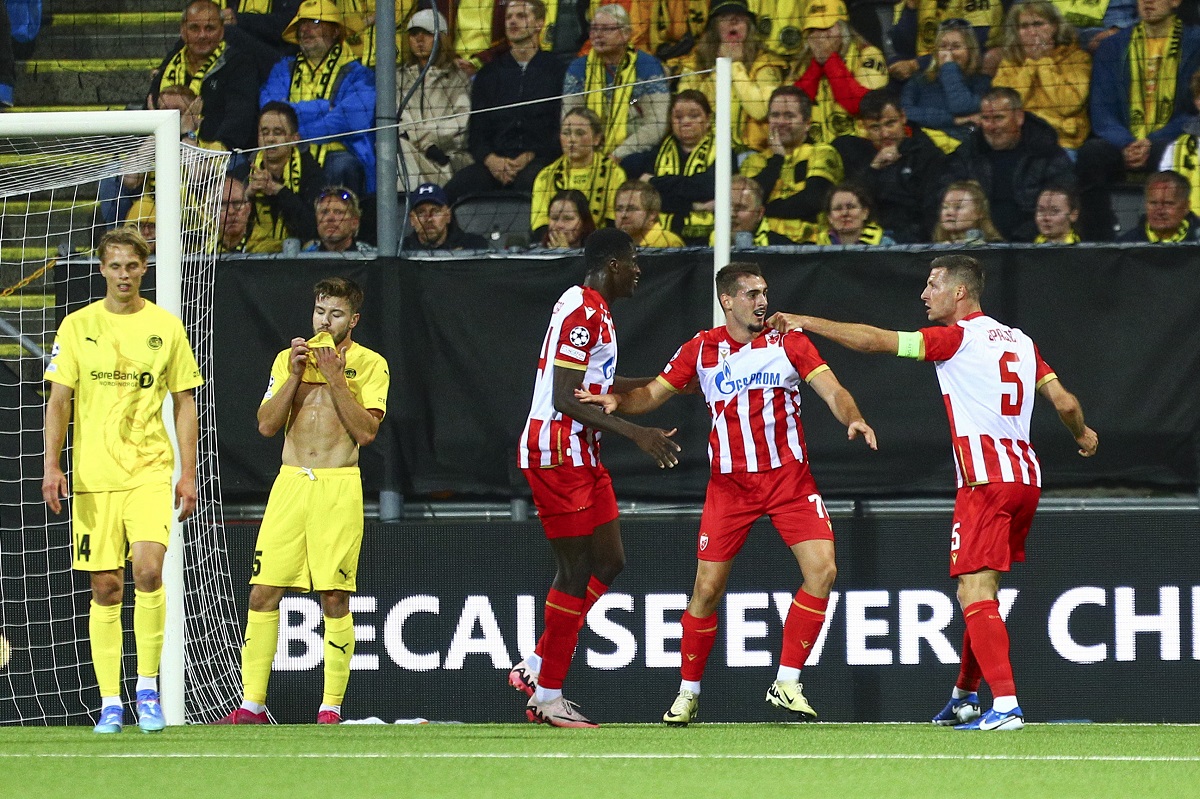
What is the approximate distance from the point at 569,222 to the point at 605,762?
3800mm

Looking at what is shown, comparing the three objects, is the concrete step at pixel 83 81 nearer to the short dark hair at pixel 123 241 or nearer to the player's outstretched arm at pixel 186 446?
the short dark hair at pixel 123 241

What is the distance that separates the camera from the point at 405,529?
26.1ft

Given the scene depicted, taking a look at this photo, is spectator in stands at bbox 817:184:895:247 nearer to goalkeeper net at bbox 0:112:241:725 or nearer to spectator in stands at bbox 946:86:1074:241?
spectator in stands at bbox 946:86:1074:241

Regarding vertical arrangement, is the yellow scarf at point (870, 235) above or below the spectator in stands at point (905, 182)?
below

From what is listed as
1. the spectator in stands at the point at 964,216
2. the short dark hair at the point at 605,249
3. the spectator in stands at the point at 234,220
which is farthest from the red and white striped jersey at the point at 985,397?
the spectator in stands at the point at 234,220

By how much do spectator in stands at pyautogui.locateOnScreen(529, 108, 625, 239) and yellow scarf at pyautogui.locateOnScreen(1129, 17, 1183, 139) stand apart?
291 cm

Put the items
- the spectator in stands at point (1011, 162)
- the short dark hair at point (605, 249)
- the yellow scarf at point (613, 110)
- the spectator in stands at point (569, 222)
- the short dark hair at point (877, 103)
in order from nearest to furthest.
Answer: the short dark hair at point (605, 249), the spectator in stands at point (569, 222), the spectator in stands at point (1011, 162), the yellow scarf at point (613, 110), the short dark hair at point (877, 103)

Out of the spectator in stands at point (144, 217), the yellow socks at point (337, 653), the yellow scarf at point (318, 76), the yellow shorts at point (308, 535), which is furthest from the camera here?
the yellow scarf at point (318, 76)

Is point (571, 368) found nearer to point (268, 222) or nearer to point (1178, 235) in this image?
point (268, 222)

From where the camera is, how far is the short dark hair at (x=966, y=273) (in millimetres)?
6398

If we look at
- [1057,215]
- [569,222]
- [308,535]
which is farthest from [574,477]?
[1057,215]

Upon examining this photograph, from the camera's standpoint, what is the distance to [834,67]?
30.9 ft

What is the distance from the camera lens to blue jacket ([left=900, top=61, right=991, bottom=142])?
9.19m

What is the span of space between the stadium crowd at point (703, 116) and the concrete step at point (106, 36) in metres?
0.72
